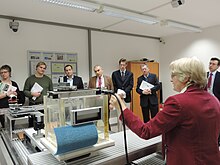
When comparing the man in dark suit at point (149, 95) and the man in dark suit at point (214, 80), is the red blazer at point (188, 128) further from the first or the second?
the man in dark suit at point (214, 80)

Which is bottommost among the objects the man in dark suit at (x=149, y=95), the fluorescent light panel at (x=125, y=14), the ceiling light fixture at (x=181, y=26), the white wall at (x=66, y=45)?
the man in dark suit at (x=149, y=95)

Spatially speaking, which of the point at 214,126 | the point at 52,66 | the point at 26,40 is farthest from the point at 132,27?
the point at 214,126

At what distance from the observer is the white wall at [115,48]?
4.87m

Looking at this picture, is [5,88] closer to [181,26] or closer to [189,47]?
[181,26]

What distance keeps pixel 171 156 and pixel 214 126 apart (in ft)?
0.88

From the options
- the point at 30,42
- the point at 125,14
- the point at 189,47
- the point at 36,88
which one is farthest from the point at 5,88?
the point at 189,47

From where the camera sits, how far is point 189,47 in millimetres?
5430

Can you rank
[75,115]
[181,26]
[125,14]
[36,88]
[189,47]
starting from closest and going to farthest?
[75,115], [36,88], [125,14], [181,26], [189,47]

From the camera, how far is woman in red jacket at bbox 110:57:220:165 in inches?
36.0

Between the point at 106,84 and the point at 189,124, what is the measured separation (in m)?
2.71

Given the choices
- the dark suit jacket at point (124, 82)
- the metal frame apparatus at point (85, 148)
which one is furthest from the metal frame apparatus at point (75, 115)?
the dark suit jacket at point (124, 82)

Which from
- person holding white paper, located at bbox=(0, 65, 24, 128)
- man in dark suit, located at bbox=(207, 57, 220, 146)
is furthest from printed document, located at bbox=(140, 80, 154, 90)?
person holding white paper, located at bbox=(0, 65, 24, 128)

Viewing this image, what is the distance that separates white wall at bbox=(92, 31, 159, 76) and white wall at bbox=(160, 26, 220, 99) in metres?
0.53

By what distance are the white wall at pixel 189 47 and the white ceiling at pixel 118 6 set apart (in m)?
0.48
